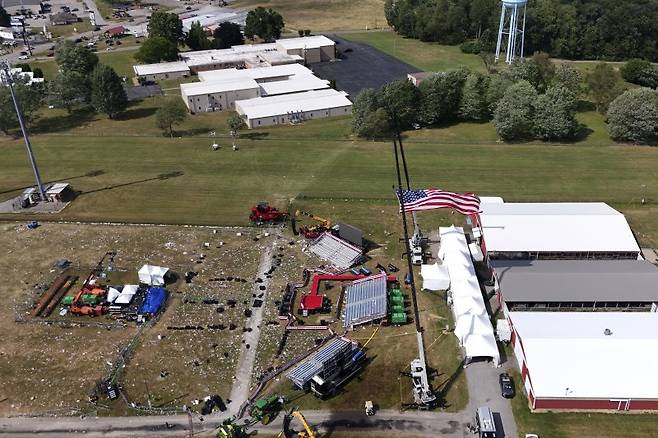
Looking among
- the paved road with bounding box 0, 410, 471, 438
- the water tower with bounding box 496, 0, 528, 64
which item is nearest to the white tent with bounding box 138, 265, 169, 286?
the paved road with bounding box 0, 410, 471, 438

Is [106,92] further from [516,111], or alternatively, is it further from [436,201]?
[436,201]

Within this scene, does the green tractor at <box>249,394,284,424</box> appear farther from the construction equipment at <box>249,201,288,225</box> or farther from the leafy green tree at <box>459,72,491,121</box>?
the leafy green tree at <box>459,72,491,121</box>

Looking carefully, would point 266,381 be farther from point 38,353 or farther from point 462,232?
point 462,232

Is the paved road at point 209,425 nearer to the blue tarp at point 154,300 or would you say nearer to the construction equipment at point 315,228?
the blue tarp at point 154,300

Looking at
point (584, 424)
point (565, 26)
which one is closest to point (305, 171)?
point (584, 424)

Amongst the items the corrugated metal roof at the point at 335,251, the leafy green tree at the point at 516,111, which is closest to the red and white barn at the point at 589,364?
the corrugated metal roof at the point at 335,251

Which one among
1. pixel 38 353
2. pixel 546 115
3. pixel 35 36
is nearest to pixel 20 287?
pixel 38 353
